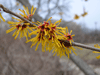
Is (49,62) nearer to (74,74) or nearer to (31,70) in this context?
(31,70)

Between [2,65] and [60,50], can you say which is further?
[2,65]

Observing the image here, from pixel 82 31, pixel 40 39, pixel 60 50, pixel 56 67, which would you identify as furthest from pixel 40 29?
pixel 82 31

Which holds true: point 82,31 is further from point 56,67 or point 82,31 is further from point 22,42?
point 22,42

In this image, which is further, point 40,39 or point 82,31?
point 82,31

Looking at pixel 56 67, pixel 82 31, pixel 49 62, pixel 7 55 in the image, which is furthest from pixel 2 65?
pixel 82 31

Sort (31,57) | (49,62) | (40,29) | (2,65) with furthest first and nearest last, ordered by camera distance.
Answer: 1. (49,62)
2. (31,57)
3. (2,65)
4. (40,29)

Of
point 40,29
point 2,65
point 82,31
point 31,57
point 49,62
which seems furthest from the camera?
point 82,31

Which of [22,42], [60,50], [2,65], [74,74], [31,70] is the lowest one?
[74,74]

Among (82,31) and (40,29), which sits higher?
(40,29)

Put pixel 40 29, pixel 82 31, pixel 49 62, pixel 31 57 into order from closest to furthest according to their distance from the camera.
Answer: pixel 40 29, pixel 31 57, pixel 49 62, pixel 82 31
